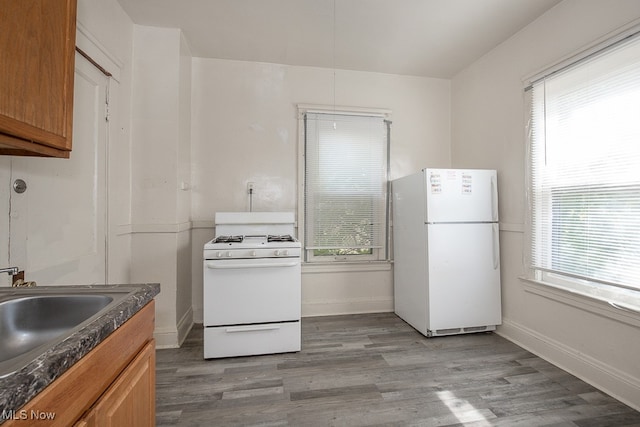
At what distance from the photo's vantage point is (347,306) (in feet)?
10.7

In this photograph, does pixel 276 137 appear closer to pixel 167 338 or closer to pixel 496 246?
pixel 167 338

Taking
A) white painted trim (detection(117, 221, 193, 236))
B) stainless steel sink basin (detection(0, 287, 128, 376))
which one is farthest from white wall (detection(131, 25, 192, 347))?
Result: stainless steel sink basin (detection(0, 287, 128, 376))

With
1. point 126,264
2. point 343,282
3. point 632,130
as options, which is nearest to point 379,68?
point 632,130

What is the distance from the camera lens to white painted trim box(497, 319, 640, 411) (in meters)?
1.74

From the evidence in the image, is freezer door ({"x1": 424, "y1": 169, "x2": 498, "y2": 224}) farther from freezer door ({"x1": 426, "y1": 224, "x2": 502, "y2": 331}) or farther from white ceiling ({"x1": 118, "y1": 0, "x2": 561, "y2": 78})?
white ceiling ({"x1": 118, "y1": 0, "x2": 561, "y2": 78})

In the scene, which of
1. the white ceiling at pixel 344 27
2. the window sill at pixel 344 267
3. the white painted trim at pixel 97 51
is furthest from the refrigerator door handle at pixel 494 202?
the white painted trim at pixel 97 51

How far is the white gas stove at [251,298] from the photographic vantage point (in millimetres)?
2199

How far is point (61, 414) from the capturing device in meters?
0.61

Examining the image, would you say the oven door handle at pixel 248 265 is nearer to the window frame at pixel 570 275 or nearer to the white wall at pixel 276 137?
the white wall at pixel 276 137

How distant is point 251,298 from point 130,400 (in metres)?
1.33

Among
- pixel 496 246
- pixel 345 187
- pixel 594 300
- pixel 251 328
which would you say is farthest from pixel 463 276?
pixel 251 328

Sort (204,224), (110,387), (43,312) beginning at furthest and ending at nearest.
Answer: (204,224) < (43,312) < (110,387)

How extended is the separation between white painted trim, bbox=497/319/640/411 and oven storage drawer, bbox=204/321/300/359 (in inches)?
78.1

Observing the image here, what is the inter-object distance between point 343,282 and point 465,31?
279cm
